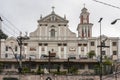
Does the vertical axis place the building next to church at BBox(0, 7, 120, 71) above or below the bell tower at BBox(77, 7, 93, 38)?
below

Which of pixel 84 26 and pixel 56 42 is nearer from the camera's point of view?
pixel 56 42

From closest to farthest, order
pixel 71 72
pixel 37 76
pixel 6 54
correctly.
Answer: pixel 37 76 → pixel 71 72 → pixel 6 54

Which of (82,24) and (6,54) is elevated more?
(82,24)

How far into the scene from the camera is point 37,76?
6406 centimetres

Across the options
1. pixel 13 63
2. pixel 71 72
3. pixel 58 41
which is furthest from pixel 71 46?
pixel 71 72

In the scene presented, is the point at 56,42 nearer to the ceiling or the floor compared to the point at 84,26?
nearer to the floor

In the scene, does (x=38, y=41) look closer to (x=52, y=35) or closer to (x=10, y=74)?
(x=52, y=35)

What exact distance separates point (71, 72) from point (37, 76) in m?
6.37

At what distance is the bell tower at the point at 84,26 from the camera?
107 meters

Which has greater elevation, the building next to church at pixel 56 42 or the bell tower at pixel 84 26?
the bell tower at pixel 84 26

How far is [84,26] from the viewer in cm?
10825

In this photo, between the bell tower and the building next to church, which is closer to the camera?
the building next to church

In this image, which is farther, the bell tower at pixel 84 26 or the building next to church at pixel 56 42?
the bell tower at pixel 84 26

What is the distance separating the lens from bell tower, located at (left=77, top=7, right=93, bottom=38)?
107 meters
